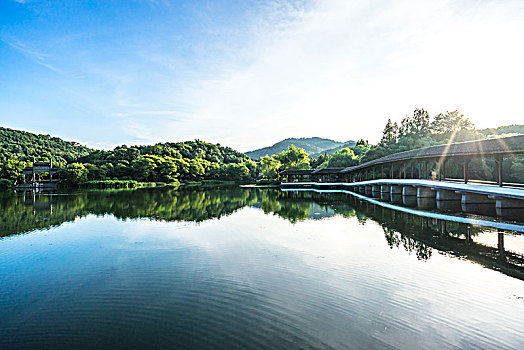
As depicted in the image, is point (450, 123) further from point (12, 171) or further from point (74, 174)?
point (12, 171)

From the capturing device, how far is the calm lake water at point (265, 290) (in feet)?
13.5

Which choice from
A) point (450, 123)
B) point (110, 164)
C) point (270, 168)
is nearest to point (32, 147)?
point (110, 164)

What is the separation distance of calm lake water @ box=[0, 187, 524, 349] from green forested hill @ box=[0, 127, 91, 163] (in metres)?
A: 76.0

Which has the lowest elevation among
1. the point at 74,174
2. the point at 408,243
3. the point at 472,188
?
the point at 408,243

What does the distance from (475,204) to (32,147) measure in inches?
3852

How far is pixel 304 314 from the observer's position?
4.73 m

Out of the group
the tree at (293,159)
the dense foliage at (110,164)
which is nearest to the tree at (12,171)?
the dense foliage at (110,164)

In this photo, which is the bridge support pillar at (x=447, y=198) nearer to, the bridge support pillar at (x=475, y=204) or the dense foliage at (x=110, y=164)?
the bridge support pillar at (x=475, y=204)

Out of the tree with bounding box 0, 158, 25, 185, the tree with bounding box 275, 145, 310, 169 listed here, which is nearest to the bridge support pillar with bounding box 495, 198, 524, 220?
the tree with bounding box 275, 145, 310, 169

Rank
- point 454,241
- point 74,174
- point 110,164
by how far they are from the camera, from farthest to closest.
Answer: point 110,164
point 74,174
point 454,241

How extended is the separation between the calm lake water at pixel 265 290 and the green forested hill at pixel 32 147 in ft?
249

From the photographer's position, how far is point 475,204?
60.3 ft

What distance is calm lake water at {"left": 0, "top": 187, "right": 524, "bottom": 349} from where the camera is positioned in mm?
4121

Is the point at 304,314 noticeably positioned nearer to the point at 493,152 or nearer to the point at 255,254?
the point at 255,254
